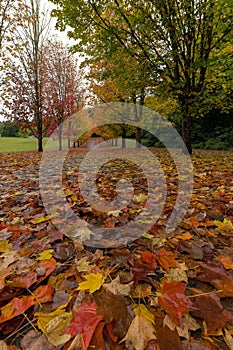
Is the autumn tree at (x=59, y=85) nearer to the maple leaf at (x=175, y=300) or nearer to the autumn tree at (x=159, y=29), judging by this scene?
the autumn tree at (x=159, y=29)

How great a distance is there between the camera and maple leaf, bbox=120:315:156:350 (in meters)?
0.70

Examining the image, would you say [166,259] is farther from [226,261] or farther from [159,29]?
[159,29]

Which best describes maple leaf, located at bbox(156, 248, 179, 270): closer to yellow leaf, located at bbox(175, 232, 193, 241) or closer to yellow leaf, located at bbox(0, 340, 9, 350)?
yellow leaf, located at bbox(175, 232, 193, 241)

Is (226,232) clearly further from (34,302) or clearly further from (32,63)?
(32,63)

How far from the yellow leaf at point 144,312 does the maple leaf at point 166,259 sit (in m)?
0.33

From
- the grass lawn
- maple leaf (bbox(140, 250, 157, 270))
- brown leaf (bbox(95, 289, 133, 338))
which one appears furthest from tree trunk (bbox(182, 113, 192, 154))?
the grass lawn

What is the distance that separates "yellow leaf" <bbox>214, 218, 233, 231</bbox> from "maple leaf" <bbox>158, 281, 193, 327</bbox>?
2.64 feet

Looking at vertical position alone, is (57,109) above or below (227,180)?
above

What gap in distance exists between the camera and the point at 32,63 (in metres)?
12.7

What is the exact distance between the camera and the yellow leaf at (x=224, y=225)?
5.20 feet

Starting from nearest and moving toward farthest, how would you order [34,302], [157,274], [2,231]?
[34,302] < [157,274] < [2,231]

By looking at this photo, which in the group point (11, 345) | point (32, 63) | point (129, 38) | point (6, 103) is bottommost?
point (11, 345)

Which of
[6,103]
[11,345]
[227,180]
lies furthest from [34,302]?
[6,103]

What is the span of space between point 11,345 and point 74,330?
239 mm
